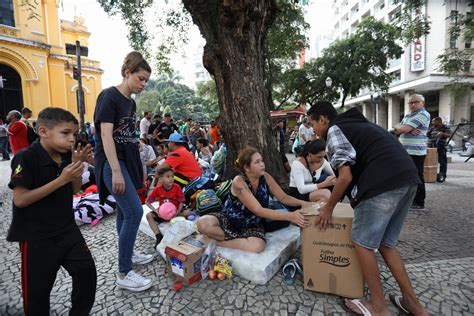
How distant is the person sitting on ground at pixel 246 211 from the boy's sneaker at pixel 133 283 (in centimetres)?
74

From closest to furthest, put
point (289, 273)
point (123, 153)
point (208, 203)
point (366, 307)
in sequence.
A: point (366, 307), point (123, 153), point (289, 273), point (208, 203)

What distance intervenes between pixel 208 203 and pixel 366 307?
7.10 ft

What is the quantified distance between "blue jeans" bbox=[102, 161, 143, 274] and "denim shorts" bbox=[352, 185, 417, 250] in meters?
1.84

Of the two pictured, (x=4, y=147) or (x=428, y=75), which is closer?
(x=4, y=147)

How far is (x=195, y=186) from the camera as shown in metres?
4.41

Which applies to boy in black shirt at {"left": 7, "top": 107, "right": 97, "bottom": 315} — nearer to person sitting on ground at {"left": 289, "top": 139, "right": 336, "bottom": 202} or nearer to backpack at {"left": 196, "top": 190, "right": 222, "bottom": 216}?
backpack at {"left": 196, "top": 190, "right": 222, "bottom": 216}

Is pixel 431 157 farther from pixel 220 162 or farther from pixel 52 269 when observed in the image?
pixel 52 269

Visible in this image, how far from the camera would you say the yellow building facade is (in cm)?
1934

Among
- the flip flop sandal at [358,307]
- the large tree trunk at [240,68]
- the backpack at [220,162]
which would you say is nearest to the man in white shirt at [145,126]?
the backpack at [220,162]

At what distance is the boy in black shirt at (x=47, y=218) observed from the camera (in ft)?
5.60

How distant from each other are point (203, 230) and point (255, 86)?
2.55 meters

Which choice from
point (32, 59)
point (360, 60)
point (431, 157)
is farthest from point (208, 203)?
point (32, 59)

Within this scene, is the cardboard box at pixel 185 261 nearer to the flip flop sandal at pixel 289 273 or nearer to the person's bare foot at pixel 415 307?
the flip flop sandal at pixel 289 273

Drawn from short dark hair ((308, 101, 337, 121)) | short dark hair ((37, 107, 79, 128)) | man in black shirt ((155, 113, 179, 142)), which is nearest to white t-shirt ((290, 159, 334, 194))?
short dark hair ((308, 101, 337, 121))
